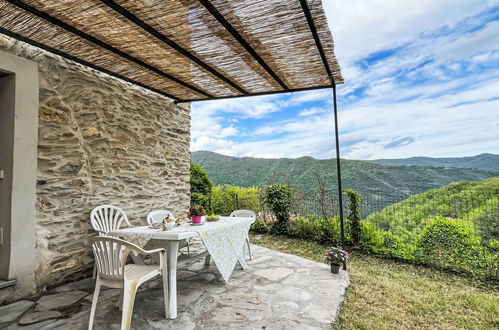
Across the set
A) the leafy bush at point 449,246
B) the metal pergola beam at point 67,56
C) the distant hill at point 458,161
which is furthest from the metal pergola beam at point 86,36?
the distant hill at point 458,161

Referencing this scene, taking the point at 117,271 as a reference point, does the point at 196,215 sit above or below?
above

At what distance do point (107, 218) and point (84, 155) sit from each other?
2.78 feet

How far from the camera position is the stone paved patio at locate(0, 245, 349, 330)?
2055mm

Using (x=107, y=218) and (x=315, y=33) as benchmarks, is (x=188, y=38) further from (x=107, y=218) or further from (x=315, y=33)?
(x=107, y=218)

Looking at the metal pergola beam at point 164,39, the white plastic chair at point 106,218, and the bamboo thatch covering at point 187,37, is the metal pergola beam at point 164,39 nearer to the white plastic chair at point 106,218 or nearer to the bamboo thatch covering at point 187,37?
the bamboo thatch covering at point 187,37

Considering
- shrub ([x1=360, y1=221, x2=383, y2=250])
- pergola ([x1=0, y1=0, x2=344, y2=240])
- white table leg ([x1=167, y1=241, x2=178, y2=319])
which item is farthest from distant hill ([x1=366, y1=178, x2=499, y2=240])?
white table leg ([x1=167, y1=241, x2=178, y2=319])

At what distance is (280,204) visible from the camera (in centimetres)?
610

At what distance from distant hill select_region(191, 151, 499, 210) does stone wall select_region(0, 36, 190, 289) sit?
3.48 meters

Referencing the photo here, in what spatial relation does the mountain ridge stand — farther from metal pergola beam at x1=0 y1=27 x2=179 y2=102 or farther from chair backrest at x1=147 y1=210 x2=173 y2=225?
metal pergola beam at x1=0 y1=27 x2=179 y2=102

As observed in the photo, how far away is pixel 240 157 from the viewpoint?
43.0 ft

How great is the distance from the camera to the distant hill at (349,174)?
17.1 feet

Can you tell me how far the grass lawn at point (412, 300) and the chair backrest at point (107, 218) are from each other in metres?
2.83

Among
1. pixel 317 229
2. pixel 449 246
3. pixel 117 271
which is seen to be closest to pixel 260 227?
pixel 317 229

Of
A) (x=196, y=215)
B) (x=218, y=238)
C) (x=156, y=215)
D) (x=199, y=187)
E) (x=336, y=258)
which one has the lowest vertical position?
(x=336, y=258)
